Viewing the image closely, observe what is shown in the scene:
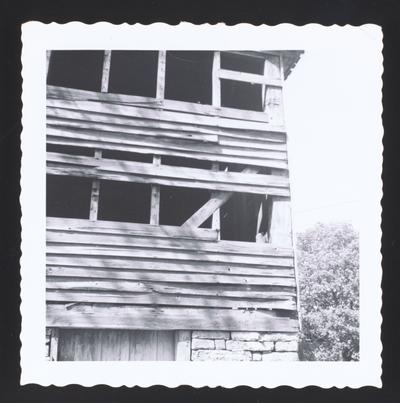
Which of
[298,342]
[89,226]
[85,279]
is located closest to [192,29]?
[89,226]

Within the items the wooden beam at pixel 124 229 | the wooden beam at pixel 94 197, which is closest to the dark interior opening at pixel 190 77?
the wooden beam at pixel 94 197

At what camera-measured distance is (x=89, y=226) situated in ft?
17.2

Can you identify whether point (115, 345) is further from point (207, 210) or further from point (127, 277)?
point (207, 210)

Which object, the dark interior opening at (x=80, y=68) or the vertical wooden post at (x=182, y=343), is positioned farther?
the dark interior opening at (x=80, y=68)

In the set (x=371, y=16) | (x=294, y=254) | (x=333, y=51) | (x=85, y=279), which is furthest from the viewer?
(x=294, y=254)

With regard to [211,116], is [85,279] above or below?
below

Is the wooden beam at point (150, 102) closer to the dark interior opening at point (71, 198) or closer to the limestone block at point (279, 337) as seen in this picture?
the dark interior opening at point (71, 198)

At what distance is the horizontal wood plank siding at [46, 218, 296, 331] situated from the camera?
508 cm

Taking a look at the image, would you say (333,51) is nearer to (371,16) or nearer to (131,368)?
Result: (371,16)

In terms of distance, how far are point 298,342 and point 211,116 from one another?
2.63 metres

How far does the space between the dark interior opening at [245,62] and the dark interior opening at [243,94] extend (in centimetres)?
24

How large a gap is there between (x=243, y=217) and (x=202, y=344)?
182 cm

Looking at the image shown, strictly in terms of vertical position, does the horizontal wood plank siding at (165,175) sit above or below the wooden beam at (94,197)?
above

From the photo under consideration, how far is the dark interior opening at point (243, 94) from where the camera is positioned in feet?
21.4
